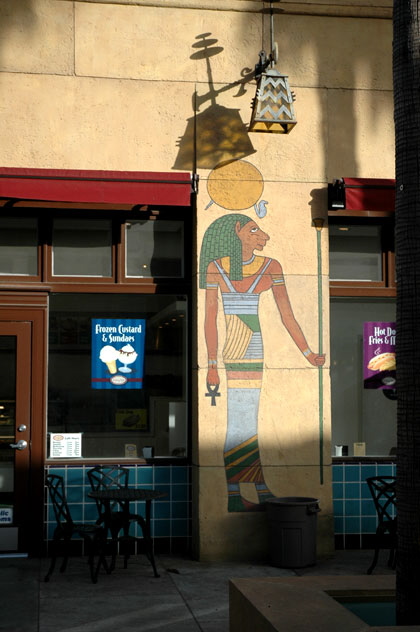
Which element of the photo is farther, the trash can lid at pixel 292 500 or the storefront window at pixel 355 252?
the storefront window at pixel 355 252

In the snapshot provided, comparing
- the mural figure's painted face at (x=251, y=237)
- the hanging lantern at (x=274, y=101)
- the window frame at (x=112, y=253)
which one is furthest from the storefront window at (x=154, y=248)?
the hanging lantern at (x=274, y=101)

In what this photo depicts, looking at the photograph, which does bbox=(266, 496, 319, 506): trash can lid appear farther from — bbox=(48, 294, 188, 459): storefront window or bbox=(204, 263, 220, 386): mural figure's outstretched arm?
bbox=(204, 263, 220, 386): mural figure's outstretched arm

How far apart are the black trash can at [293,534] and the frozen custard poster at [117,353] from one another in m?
2.10

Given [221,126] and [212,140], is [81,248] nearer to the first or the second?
[212,140]

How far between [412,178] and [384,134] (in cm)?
552

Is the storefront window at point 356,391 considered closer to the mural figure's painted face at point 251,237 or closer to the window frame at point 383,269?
the window frame at point 383,269

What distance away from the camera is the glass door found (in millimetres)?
9242

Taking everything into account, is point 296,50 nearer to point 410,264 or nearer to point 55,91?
point 55,91

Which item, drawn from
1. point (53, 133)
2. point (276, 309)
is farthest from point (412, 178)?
point (53, 133)

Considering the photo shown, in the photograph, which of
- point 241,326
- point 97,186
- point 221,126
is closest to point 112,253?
point 97,186

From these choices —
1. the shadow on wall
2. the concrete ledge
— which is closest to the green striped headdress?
the shadow on wall

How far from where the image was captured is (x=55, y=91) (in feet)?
30.6

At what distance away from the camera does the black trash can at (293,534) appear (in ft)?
29.0

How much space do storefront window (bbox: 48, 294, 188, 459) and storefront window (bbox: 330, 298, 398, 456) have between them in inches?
68.8
